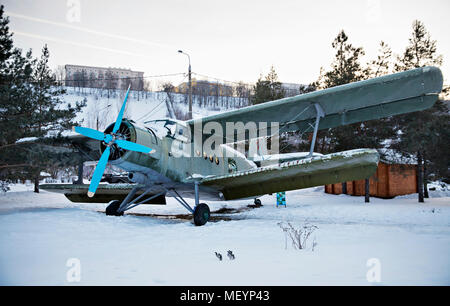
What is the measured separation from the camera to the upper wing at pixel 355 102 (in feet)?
25.6

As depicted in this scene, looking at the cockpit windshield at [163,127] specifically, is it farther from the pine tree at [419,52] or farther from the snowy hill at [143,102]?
the snowy hill at [143,102]

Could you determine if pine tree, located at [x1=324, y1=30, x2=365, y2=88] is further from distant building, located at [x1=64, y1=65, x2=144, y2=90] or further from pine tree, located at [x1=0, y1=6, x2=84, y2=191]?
distant building, located at [x1=64, y1=65, x2=144, y2=90]

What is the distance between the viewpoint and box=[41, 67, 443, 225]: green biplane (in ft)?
25.4

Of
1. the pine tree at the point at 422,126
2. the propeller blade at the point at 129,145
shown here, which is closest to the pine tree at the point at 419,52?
the pine tree at the point at 422,126

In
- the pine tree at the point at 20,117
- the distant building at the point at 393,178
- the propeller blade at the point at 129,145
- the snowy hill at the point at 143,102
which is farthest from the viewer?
the snowy hill at the point at 143,102

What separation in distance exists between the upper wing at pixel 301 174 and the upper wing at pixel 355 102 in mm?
1643

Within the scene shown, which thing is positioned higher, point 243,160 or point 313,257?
point 243,160

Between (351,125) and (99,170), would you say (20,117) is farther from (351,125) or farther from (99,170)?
(351,125)

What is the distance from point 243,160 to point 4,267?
10110 mm

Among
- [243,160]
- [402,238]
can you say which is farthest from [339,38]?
[402,238]

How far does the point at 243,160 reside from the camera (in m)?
13.4

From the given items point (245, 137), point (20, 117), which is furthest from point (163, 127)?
point (20, 117)

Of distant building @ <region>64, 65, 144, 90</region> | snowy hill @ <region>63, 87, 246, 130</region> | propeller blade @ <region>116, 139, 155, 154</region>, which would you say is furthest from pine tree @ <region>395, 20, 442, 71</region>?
distant building @ <region>64, 65, 144, 90</region>
